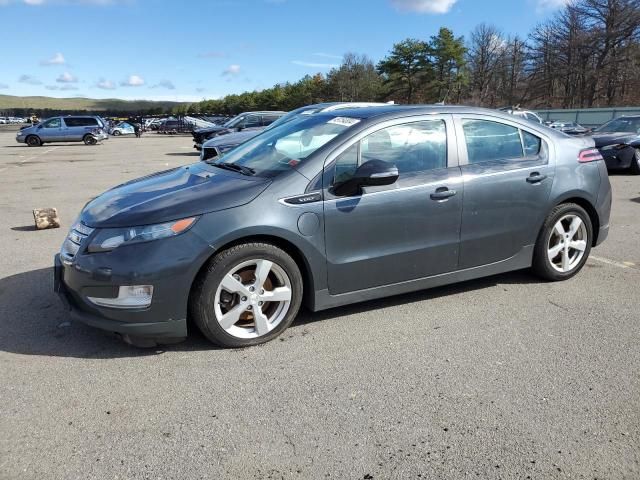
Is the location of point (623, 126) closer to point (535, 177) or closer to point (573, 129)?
point (573, 129)

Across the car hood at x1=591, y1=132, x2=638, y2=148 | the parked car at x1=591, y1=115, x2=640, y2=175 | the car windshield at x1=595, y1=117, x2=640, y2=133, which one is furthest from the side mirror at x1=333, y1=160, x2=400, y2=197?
the car windshield at x1=595, y1=117, x2=640, y2=133

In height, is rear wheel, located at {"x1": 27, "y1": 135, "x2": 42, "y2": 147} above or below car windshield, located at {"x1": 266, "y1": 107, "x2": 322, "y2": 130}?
below

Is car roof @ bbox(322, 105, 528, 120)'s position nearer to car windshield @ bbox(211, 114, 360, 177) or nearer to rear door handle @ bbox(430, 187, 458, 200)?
car windshield @ bbox(211, 114, 360, 177)

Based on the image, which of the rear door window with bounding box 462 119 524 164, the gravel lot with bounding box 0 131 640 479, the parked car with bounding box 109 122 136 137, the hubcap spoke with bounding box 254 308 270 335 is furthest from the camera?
the parked car with bounding box 109 122 136 137

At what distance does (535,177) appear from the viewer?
448 cm

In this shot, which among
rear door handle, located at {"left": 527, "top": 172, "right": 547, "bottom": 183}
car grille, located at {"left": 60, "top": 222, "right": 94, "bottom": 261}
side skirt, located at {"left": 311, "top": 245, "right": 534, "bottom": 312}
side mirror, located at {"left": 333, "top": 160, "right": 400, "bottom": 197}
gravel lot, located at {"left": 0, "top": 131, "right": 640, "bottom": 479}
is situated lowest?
gravel lot, located at {"left": 0, "top": 131, "right": 640, "bottom": 479}

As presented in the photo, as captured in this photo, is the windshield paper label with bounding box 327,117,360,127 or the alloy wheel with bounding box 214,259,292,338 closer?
the alloy wheel with bounding box 214,259,292,338

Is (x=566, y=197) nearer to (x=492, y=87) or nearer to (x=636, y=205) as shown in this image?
(x=636, y=205)

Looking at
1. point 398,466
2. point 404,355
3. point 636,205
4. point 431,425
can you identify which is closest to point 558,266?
point 404,355

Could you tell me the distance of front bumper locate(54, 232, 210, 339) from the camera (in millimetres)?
3236

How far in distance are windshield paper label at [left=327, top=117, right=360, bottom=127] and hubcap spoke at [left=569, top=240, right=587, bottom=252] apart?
2365 millimetres

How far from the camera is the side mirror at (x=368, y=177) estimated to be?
366 cm

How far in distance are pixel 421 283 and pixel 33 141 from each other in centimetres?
3263

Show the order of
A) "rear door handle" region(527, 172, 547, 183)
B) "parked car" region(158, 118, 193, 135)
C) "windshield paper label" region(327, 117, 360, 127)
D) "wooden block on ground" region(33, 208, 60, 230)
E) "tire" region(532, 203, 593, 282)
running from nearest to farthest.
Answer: "windshield paper label" region(327, 117, 360, 127), "rear door handle" region(527, 172, 547, 183), "tire" region(532, 203, 593, 282), "wooden block on ground" region(33, 208, 60, 230), "parked car" region(158, 118, 193, 135)
